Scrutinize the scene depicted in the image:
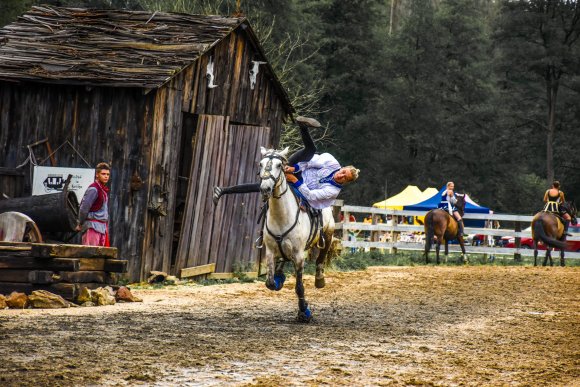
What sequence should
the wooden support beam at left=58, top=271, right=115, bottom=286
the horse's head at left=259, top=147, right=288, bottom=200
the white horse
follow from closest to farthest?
the horse's head at left=259, top=147, right=288, bottom=200 < the white horse < the wooden support beam at left=58, top=271, right=115, bottom=286

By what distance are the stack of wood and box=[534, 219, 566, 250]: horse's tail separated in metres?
17.7

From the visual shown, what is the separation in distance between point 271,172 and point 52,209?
4836 mm

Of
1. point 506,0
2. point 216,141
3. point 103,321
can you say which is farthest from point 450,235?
point 506,0

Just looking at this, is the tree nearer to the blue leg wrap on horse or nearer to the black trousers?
the black trousers

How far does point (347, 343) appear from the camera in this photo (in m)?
10.7

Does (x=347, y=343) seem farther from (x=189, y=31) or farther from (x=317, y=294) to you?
(x=189, y=31)

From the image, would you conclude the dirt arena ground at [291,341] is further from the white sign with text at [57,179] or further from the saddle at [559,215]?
the saddle at [559,215]

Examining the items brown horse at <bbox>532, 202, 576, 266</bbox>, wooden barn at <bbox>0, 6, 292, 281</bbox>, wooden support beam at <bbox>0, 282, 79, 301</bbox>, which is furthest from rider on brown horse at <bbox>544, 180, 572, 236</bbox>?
wooden support beam at <bbox>0, 282, 79, 301</bbox>

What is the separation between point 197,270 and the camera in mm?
18734

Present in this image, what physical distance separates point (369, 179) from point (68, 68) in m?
45.6

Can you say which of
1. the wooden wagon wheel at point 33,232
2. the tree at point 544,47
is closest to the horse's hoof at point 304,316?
the wooden wagon wheel at point 33,232

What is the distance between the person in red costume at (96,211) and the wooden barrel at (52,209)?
0.25 metres

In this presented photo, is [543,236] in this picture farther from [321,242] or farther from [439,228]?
[321,242]

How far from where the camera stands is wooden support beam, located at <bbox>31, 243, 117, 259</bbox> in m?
13.3
